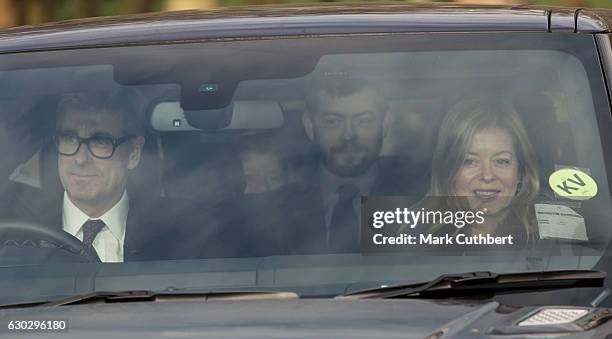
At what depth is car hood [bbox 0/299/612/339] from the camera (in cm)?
286

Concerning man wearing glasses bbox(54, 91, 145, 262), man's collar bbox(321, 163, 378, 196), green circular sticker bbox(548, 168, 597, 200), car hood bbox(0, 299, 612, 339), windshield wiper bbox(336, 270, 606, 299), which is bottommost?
car hood bbox(0, 299, 612, 339)

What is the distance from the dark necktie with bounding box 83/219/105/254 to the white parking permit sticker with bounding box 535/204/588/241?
105 cm

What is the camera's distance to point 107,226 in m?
3.54

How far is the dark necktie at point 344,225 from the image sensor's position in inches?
131

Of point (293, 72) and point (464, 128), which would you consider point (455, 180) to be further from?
point (293, 72)

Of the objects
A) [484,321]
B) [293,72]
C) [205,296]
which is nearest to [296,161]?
[293,72]

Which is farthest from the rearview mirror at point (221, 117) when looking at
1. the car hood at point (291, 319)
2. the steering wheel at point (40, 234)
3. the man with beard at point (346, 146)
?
the car hood at point (291, 319)

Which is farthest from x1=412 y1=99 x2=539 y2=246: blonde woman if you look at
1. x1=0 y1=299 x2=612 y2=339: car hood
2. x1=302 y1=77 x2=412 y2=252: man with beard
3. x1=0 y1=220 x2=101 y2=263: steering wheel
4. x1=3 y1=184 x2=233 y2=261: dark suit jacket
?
x1=0 y1=220 x2=101 y2=263: steering wheel

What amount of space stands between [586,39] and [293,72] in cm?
72

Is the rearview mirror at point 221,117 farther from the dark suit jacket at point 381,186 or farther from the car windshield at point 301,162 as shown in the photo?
the dark suit jacket at point 381,186

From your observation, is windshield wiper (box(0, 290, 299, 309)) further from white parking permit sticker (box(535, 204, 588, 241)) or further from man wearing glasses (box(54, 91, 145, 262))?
white parking permit sticker (box(535, 204, 588, 241))

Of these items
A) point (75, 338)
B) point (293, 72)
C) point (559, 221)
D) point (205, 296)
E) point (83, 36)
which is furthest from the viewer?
point (83, 36)

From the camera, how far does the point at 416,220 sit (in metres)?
3.35

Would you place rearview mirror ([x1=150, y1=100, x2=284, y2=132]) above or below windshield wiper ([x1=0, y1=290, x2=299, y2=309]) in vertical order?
above
